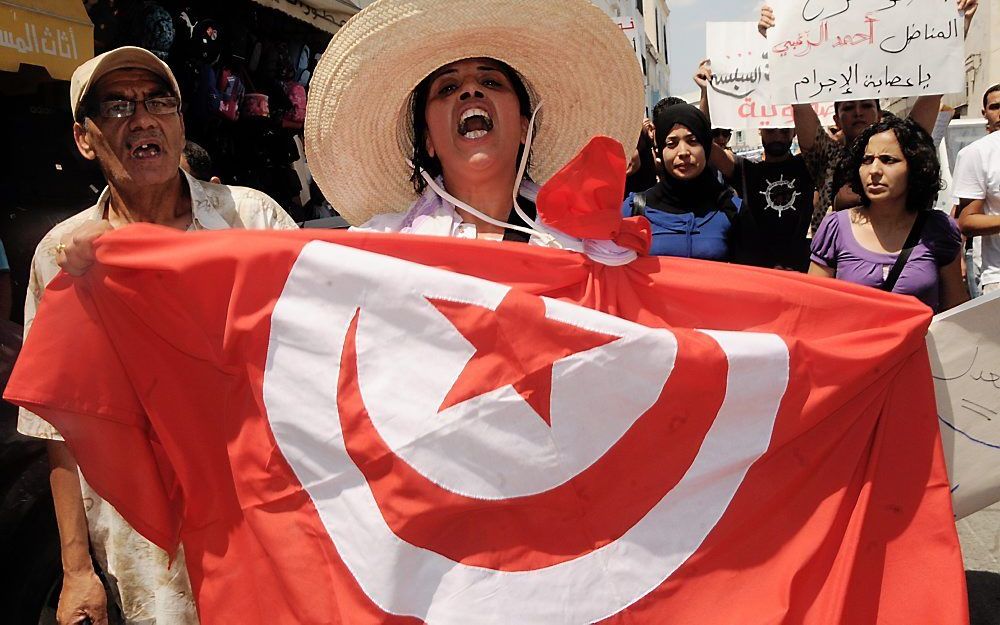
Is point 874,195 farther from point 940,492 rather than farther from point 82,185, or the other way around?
point 82,185

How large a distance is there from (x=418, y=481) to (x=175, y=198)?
3.57ft

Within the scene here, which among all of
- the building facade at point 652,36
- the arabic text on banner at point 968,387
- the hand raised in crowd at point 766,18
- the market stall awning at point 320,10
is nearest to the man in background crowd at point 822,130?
the hand raised in crowd at point 766,18

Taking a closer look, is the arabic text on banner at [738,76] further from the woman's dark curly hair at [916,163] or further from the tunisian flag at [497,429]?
the tunisian flag at [497,429]

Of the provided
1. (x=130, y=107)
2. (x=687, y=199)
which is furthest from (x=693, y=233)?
(x=130, y=107)

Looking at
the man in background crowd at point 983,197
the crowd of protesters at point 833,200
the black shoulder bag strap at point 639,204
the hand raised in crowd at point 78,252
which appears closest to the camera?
the hand raised in crowd at point 78,252

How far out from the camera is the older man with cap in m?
2.08

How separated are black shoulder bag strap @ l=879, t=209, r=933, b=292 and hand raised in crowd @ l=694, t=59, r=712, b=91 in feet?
8.77

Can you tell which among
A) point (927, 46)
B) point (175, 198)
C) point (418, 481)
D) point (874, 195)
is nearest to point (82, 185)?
point (175, 198)

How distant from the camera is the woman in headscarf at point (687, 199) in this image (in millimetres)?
3898

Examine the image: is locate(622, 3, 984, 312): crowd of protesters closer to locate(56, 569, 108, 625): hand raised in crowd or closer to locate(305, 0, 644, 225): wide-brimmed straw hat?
locate(305, 0, 644, 225): wide-brimmed straw hat

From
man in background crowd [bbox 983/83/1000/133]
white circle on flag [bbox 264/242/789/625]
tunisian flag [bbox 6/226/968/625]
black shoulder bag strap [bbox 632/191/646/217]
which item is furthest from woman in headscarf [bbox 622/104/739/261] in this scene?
man in background crowd [bbox 983/83/1000/133]

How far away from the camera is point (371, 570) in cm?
182

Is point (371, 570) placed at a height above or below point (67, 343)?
below

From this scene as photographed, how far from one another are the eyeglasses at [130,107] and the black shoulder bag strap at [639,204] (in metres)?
2.43
